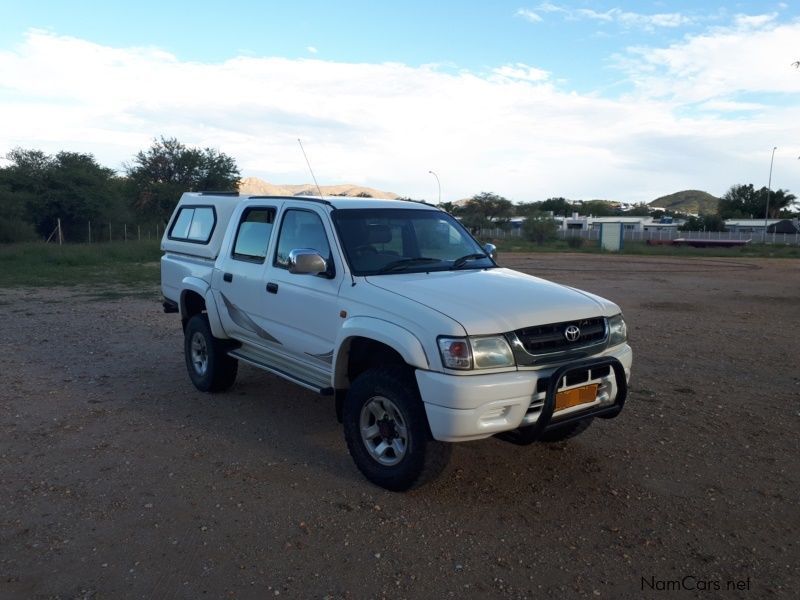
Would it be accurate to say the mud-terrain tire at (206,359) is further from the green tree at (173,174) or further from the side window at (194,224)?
the green tree at (173,174)

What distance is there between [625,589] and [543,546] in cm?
54

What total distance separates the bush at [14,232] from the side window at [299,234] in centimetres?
3170

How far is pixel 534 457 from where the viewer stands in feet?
17.2

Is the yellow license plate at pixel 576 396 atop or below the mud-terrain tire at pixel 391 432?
atop

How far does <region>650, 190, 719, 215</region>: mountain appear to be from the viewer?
162375mm

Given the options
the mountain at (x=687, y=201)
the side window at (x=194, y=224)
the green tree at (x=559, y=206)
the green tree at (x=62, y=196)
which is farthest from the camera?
the mountain at (x=687, y=201)

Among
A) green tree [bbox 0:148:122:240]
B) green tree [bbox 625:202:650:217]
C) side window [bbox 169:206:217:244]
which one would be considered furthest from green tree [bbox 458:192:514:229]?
side window [bbox 169:206:217:244]

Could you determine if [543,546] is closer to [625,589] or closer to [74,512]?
[625,589]

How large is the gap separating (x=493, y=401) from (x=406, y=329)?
70 cm

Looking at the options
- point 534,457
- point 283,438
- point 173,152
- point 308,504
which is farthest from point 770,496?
point 173,152

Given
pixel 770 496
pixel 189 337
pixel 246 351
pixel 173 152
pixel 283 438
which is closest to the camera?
pixel 770 496

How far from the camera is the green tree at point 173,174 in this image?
4228cm
